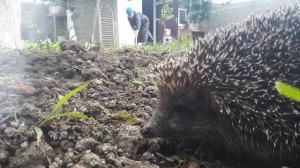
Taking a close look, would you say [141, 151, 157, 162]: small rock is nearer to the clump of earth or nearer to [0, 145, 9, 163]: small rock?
the clump of earth

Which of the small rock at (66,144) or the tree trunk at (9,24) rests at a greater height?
the tree trunk at (9,24)

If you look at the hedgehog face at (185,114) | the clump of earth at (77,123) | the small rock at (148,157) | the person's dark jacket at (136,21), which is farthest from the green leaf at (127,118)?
the person's dark jacket at (136,21)

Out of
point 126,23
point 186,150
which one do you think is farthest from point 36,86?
point 126,23

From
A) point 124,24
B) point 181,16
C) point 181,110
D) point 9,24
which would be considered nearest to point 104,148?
point 181,110

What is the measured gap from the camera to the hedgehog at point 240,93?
83.5 inches

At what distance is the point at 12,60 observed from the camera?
343 centimetres

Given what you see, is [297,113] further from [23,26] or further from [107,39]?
[23,26]

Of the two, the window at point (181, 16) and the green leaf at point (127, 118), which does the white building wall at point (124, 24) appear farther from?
the green leaf at point (127, 118)

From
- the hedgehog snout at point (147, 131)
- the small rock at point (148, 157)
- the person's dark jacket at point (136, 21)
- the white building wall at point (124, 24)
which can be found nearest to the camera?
the small rock at point (148, 157)

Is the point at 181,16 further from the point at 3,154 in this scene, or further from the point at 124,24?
the point at 3,154

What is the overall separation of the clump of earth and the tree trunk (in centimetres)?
214

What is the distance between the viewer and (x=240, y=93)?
2.19 m

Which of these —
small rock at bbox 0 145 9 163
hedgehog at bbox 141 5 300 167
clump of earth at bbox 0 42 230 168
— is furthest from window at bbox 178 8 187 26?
small rock at bbox 0 145 9 163

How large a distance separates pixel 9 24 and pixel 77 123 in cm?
369
